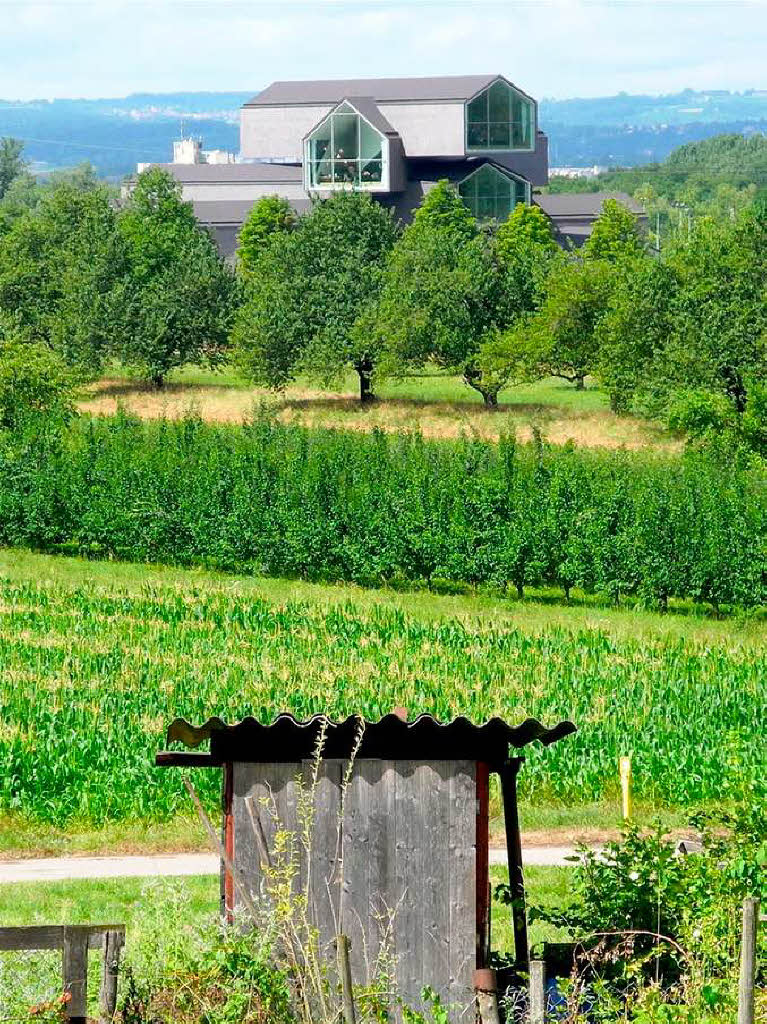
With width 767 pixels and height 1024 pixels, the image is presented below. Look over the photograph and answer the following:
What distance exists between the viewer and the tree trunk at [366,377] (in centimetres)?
6041

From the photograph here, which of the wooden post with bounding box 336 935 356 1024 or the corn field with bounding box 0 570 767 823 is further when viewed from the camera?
the corn field with bounding box 0 570 767 823

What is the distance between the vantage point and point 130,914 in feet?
44.6

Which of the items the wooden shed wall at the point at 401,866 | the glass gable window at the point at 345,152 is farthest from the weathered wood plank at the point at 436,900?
the glass gable window at the point at 345,152

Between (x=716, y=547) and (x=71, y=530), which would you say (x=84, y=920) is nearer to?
(x=716, y=547)

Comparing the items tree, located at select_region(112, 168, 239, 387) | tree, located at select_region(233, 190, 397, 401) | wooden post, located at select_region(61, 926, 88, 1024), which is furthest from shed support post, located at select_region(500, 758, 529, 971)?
tree, located at select_region(112, 168, 239, 387)

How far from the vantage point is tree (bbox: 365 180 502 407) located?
57.6 meters

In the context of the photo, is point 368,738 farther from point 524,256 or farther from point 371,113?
point 371,113

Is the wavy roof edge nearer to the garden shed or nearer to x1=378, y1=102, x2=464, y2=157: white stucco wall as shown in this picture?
the garden shed

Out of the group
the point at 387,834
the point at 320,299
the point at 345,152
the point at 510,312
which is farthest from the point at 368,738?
the point at 345,152

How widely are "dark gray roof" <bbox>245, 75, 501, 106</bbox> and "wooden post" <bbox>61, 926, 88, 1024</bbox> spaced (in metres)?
78.0

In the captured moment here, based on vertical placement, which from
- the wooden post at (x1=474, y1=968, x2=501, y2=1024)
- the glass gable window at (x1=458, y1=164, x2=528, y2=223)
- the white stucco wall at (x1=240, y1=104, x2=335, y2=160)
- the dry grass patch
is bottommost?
the wooden post at (x1=474, y1=968, x2=501, y2=1024)

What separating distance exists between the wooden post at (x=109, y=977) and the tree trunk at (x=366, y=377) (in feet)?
170

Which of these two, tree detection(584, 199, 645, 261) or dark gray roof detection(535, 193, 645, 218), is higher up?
dark gray roof detection(535, 193, 645, 218)

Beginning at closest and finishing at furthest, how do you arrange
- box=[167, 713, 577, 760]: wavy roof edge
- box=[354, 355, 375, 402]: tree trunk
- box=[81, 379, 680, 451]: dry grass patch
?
box=[167, 713, 577, 760]: wavy roof edge < box=[81, 379, 680, 451]: dry grass patch < box=[354, 355, 375, 402]: tree trunk
